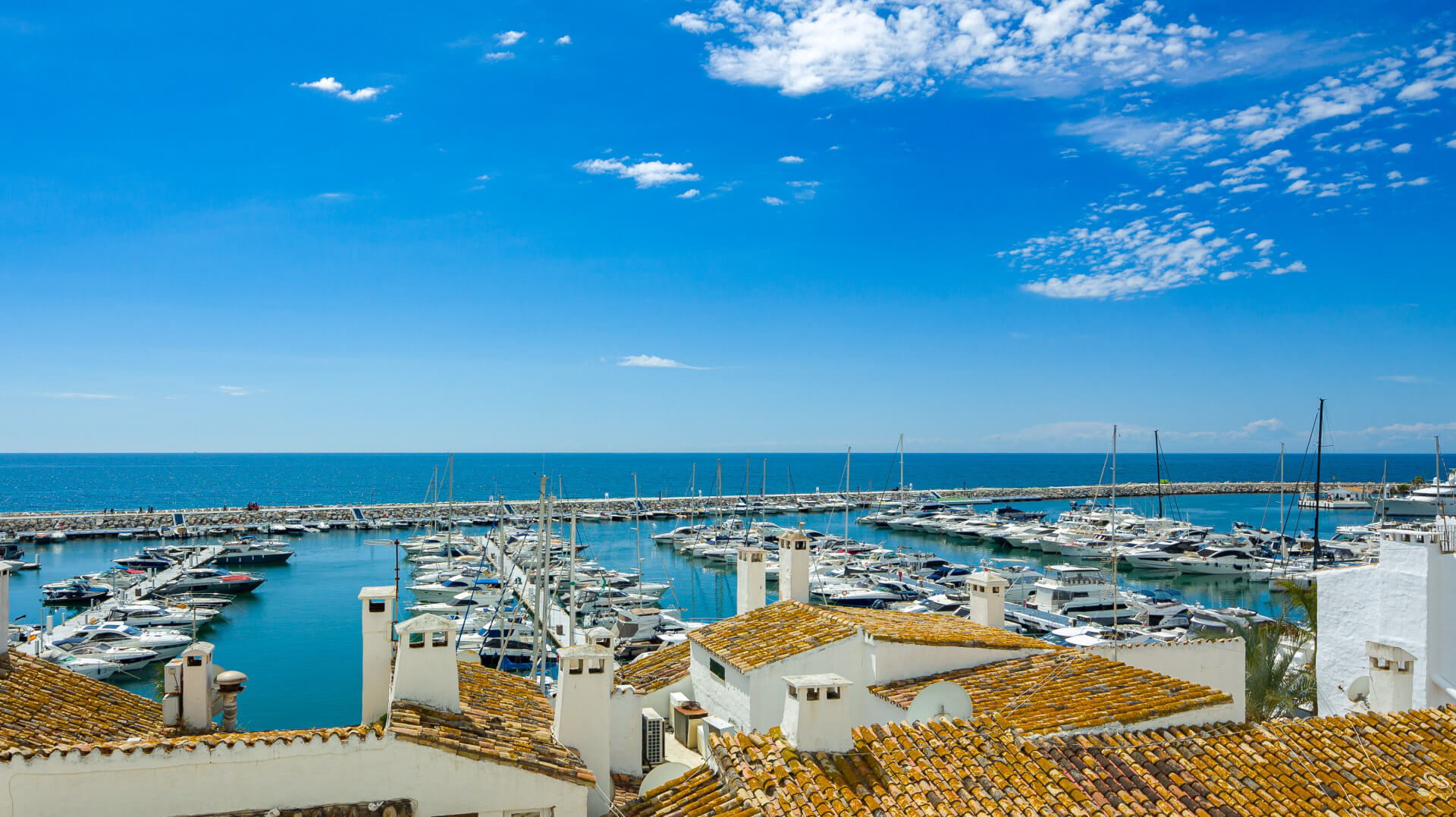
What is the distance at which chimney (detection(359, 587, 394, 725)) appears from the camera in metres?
10.3

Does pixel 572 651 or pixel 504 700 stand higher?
pixel 572 651

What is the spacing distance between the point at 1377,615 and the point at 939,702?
28.9ft

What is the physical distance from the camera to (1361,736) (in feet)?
34.1

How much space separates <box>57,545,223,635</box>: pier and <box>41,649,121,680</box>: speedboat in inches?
230

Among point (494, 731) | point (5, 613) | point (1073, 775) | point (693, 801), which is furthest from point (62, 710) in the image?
point (1073, 775)

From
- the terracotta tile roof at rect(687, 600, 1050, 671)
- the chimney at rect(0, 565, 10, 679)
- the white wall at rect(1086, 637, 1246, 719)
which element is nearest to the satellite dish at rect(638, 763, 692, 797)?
the terracotta tile roof at rect(687, 600, 1050, 671)

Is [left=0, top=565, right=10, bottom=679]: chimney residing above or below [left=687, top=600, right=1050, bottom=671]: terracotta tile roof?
above

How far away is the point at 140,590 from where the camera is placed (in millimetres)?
49094

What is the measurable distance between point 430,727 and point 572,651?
1848mm

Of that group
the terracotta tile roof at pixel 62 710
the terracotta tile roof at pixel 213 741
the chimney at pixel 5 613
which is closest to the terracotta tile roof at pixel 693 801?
the terracotta tile roof at pixel 213 741

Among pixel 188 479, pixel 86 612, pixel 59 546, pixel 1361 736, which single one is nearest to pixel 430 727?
pixel 1361 736

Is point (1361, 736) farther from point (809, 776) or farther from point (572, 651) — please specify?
point (572, 651)

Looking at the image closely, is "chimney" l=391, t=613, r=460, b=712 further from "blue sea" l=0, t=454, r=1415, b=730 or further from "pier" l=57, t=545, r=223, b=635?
"pier" l=57, t=545, r=223, b=635

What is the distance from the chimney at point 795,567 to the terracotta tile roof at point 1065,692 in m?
4.01
